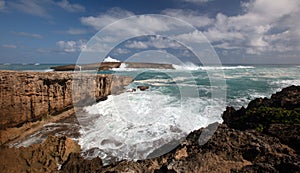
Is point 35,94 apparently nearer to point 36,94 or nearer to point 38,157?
point 36,94

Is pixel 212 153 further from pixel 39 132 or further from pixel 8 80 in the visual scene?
pixel 8 80

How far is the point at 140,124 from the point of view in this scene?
9.13m

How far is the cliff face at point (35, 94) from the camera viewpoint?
7531 millimetres

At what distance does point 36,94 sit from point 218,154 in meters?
8.99

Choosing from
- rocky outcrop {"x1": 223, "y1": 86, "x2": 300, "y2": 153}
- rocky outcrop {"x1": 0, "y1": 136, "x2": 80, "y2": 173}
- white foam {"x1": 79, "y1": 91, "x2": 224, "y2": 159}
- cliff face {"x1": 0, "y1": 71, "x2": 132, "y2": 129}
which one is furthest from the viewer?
cliff face {"x1": 0, "y1": 71, "x2": 132, "y2": 129}

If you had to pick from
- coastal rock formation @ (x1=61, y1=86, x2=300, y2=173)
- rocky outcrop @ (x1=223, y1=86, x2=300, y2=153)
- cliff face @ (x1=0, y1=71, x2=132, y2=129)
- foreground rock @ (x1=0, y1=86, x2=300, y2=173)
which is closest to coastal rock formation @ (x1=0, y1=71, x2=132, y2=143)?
cliff face @ (x1=0, y1=71, x2=132, y2=129)

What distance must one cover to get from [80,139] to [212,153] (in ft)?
19.4

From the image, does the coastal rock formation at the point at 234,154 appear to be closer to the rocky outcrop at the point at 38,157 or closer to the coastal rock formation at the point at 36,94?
the rocky outcrop at the point at 38,157

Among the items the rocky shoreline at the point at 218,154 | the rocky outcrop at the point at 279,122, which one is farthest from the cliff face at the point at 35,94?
the rocky outcrop at the point at 279,122

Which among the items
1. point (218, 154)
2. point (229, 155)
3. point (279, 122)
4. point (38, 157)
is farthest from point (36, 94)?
point (279, 122)

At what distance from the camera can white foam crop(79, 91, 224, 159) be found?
679cm

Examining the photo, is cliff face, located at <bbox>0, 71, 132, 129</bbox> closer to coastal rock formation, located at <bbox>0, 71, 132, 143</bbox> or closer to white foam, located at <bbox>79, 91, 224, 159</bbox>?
coastal rock formation, located at <bbox>0, 71, 132, 143</bbox>

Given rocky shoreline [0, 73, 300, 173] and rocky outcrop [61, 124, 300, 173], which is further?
rocky shoreline [0, 73, 300, 173]

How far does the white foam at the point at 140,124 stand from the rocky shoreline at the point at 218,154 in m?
1.46
